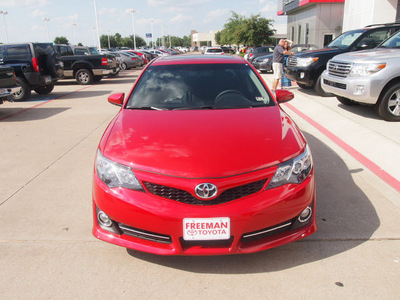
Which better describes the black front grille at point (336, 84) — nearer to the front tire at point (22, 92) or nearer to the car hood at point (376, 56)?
the car hood at point (376, 56)

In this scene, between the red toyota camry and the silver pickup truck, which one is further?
the silver pickup truck

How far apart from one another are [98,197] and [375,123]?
5.97 m

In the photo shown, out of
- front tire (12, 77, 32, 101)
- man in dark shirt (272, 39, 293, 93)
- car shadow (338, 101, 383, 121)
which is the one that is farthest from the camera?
front tire (12, 77, 32, 101)

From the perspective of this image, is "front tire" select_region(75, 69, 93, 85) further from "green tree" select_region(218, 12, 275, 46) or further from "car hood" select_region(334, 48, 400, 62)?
"green tree" select_region(218, 12, 275, 46)

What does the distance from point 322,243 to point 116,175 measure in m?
1.85

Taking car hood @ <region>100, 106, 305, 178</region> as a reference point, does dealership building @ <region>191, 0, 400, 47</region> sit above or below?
above

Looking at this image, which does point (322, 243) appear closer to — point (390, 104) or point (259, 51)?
point (390, 104)

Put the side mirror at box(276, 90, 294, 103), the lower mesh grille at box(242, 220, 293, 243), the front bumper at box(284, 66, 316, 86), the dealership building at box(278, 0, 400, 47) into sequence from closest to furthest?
the lower mesh grille at box(242, 220, 293, 243) < the side mirror at box(276, 90, 294, 103) < the front bumper at box(284, 66, 316, 86) < the dealership building at box(278, 0, 400, 47)

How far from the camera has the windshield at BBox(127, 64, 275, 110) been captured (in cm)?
384

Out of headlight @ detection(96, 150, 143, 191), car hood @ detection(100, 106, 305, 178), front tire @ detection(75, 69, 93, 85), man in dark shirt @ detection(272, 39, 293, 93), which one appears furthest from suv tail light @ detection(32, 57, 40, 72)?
headlight @ detection(96, 150, 143, 191)

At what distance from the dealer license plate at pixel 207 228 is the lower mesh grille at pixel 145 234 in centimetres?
18

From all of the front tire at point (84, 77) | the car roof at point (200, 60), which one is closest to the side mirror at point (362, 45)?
the car roof at point (200, 60)

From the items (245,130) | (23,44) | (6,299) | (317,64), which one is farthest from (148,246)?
(23,44)

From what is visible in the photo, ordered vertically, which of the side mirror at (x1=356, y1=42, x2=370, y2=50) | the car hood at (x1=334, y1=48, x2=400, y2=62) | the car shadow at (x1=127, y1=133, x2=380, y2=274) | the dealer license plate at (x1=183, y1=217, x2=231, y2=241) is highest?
the side mirror at (x1=356, y1=42, x2=370, y2=50)
